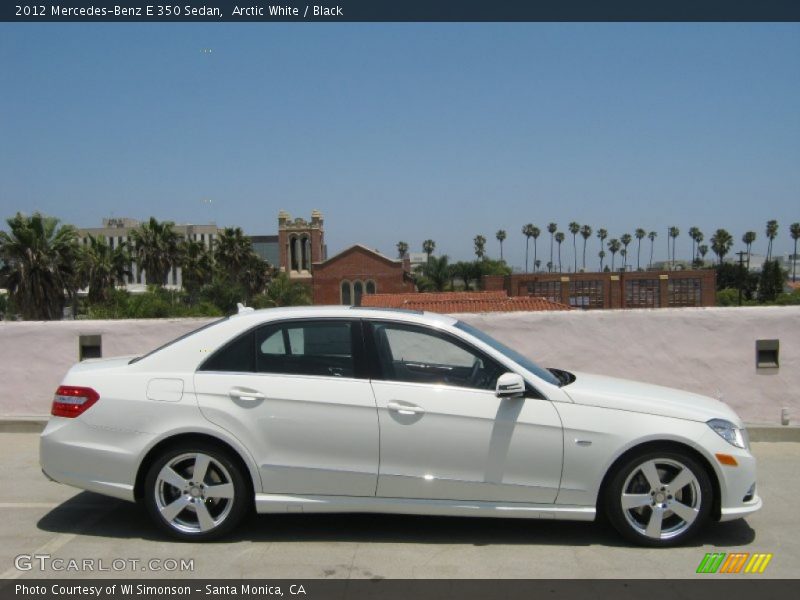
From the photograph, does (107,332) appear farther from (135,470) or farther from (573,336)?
(573,336)

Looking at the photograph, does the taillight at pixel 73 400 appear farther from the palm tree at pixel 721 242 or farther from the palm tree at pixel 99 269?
the palm tree at pixel 721 242

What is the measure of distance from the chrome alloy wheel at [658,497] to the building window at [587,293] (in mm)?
73811

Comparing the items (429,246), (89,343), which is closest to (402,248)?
(429,246)

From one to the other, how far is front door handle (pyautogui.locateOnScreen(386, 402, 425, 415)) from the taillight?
1911 mm

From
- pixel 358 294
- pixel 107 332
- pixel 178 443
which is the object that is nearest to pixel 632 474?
pixel 178 443

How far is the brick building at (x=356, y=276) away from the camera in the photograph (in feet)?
314

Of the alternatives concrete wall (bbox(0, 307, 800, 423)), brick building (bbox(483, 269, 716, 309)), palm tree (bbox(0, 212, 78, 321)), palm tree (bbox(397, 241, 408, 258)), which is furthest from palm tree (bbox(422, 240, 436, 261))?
concrete wall (bbox(0, 307, 800, 423))

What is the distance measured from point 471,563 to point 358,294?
92670 millimetres

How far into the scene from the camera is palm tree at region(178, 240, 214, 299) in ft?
248

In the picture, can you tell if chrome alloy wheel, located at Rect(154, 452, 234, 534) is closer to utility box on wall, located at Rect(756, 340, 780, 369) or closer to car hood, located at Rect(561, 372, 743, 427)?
car hood, located at Rect(561, 372, 743, 427)

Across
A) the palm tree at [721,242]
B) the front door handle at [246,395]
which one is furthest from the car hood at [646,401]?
the palm tree at [721,242]

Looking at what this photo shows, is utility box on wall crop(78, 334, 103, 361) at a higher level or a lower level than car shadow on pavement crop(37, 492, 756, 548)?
higher

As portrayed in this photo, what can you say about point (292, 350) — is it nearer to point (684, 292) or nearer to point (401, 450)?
point (401, 450)

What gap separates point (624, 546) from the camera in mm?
5000
